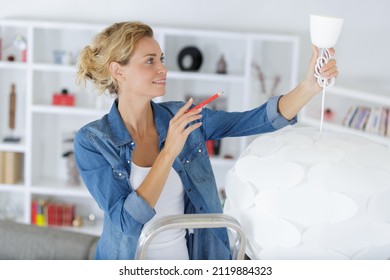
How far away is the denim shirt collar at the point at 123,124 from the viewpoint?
1.60m

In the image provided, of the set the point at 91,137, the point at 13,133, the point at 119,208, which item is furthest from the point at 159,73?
the point at 13,133

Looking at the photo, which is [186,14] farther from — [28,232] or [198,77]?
[28,232]

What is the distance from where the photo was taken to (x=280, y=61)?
4.17 metres

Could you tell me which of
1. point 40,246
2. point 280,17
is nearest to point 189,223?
point 40,246

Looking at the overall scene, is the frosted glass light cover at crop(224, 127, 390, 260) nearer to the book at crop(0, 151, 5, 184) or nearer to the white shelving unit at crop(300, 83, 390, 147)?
the white shelving unit at crop(300, 83, 390, 147)

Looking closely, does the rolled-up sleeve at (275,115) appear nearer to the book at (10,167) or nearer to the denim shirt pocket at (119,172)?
the denim shirt pocket at (119,172)

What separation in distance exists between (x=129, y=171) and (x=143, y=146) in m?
0.10

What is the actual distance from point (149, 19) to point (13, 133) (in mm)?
1115

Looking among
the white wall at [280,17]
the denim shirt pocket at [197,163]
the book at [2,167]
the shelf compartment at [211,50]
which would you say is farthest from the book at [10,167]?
the denim shirt pocket at [197,163]

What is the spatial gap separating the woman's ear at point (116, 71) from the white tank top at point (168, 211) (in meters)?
0.20

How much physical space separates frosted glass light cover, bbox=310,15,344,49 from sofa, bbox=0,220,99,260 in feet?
3.48

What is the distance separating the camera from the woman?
4.94 feet

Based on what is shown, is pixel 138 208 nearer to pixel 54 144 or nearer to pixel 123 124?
pixel 123 124

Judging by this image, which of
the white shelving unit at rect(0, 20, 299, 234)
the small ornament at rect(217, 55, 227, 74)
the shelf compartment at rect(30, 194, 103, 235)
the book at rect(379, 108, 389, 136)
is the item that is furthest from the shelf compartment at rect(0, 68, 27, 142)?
the book at rect(379, 108, 389, 136)
